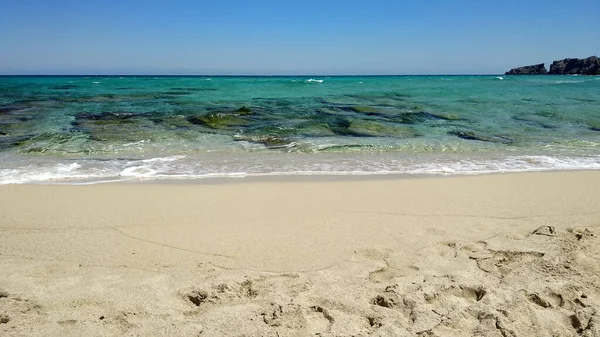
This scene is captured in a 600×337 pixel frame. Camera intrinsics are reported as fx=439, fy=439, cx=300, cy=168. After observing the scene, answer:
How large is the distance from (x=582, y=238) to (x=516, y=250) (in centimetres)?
76

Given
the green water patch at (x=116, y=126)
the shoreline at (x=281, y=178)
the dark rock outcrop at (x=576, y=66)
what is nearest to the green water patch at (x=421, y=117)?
the shoreline at (x=281, y=178)

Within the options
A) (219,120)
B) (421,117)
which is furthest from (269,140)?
(421,117)

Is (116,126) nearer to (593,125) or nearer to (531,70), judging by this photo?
(593,125)

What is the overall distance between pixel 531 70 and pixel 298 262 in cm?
12813

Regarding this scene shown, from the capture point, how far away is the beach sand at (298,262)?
2.64 meters

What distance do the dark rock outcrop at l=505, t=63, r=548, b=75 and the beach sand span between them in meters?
121

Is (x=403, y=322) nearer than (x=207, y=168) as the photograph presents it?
Yes

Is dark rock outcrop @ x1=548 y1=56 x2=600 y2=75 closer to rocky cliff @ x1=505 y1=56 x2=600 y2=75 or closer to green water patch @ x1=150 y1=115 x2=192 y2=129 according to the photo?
rocky cliff @ x1=505 y1=56 x2=600 y2=75

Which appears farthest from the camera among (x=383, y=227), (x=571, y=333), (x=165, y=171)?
(x=165, y=171)

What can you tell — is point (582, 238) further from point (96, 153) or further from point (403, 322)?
point (96, 153)

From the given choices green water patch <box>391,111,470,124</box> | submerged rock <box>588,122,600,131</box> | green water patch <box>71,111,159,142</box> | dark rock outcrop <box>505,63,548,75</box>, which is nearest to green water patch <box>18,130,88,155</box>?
green water patch <box>71,111,159,142</box>

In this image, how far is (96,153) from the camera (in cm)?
840

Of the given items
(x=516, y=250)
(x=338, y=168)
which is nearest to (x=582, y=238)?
(x=516, y=250)

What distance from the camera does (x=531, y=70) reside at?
11362 centimetres
